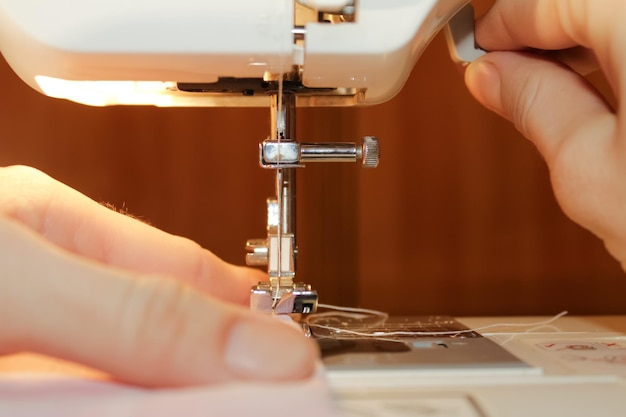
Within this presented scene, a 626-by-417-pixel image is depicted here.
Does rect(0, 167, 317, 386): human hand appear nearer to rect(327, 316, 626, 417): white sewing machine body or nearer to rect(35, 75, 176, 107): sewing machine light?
rect(327, 316, 626, 417): white sewing machine body

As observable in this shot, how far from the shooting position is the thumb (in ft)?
1.16

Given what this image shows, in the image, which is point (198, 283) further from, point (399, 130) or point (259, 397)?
point (399, 130)

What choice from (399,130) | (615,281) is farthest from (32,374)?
(615,281)

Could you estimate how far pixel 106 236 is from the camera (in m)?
0.60

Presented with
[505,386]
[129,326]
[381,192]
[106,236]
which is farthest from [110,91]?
[381,192]

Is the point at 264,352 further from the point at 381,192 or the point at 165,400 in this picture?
the point at 381,192

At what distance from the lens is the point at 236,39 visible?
1.51 feet

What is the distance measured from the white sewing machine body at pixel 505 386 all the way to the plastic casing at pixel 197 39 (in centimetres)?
22

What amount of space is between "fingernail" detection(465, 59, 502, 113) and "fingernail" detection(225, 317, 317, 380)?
33 cm

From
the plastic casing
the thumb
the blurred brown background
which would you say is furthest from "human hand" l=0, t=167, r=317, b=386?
the blurred brown background

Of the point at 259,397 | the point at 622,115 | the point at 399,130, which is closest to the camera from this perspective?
the point at 259,397

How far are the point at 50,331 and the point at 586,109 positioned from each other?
1.33 ft

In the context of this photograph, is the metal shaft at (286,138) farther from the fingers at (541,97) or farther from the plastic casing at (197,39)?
the fingers at (541,97)

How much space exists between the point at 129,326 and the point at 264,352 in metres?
0.07
